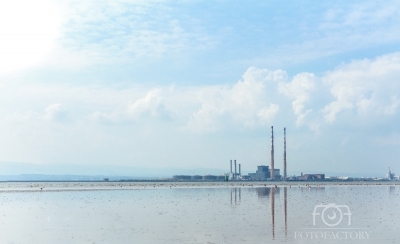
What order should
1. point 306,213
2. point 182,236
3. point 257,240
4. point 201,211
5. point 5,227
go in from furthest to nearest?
1. point 201,211
2. point 306,213
3. point 5,227
4. point 182,236
5. point 257,240

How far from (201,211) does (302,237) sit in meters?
20.9

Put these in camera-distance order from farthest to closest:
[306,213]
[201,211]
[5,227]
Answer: [201,211] → [306,213] → [5,227]

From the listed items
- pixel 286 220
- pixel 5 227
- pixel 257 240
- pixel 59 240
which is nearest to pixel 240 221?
pixel 286 220

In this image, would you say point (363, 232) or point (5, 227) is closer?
point (363, 232)

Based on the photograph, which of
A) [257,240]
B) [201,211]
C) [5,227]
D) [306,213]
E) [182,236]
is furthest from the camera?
[201,211]

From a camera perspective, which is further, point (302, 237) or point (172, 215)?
point (172, 215)

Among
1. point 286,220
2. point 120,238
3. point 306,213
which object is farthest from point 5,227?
point 306,213

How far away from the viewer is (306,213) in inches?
1870

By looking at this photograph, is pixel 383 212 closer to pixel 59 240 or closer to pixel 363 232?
pixel 363 232

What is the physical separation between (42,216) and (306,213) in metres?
26.3

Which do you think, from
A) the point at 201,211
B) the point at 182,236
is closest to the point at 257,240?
the point at 182,236

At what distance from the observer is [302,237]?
31891 millimetres

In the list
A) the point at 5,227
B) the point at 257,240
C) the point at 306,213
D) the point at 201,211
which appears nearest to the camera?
the point at 257,240

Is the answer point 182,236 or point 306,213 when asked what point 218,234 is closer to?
point 182,236
